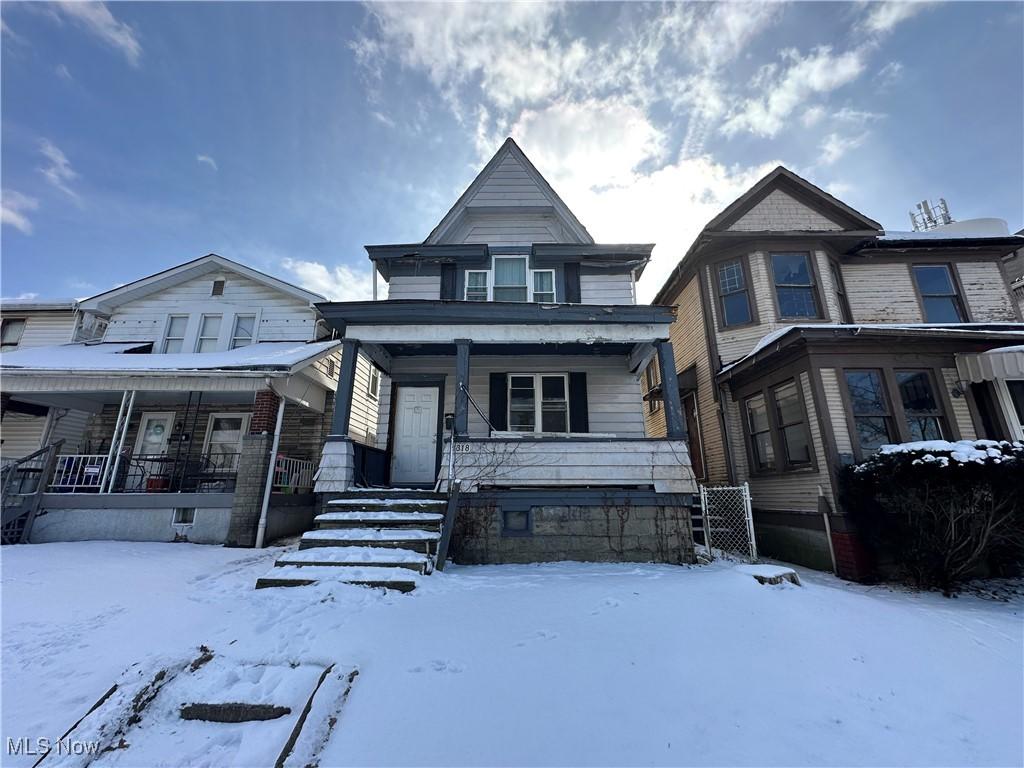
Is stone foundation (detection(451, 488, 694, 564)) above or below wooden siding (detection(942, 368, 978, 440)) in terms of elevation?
below

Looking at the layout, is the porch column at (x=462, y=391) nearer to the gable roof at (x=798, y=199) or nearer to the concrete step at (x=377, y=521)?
the concrete step at (x=377, y=521)

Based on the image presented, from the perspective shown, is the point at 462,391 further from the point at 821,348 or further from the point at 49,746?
the point at 821,348

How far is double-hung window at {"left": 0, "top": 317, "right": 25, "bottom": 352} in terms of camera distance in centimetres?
1419

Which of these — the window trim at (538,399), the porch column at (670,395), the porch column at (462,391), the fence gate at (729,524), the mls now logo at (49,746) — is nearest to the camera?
the mls now logo at (49,746)

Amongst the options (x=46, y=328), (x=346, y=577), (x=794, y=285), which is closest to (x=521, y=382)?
(x=346, y=577)

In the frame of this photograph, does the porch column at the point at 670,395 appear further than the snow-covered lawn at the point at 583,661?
Yes

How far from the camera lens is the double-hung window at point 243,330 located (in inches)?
519

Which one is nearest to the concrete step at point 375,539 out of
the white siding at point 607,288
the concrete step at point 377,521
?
the concrete step at point 377,521

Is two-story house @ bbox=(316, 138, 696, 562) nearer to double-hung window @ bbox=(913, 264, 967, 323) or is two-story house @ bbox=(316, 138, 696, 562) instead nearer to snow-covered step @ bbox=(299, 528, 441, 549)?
snow-covered step @ bbox=(299, 528, 441, 549)

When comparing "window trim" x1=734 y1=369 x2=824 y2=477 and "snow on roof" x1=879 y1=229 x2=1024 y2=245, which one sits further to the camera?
"snow on roof" x1=879 y1=229 x2=1024 y2=245

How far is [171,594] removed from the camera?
5.34 metres

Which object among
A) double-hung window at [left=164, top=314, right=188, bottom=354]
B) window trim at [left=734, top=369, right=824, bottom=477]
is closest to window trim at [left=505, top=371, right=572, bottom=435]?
window trim at [left=734, top=369, right=824, bottom=477]

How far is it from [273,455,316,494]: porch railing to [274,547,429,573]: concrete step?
4.36 meters

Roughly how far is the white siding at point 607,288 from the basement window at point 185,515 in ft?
34.1
